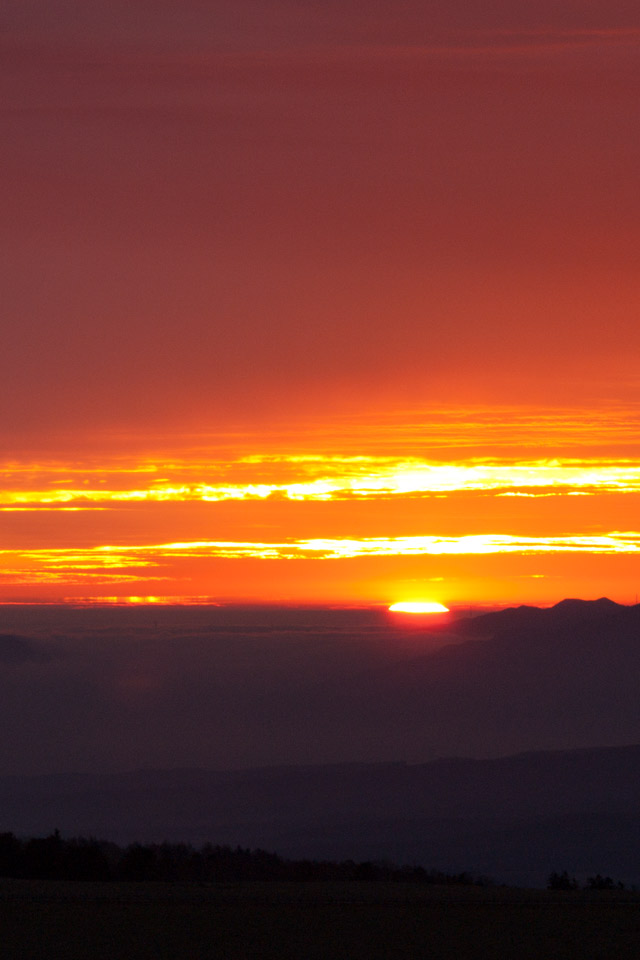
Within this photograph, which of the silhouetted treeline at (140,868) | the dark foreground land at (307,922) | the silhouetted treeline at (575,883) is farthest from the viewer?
the silhouetted treeline at (140,868)

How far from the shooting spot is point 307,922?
30.5 metres

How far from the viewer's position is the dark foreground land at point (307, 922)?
2694 cm

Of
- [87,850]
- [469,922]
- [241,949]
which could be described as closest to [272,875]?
[87,850]

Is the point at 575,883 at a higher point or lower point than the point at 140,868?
lower

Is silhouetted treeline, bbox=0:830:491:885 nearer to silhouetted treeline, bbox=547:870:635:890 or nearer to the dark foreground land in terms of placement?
silhouetted treeline, bbox=547:870:635:890

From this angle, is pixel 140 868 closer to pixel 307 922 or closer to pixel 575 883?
pixel 575 883

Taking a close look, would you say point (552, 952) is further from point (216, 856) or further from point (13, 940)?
point (216, 856)

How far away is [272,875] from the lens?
4719 cm

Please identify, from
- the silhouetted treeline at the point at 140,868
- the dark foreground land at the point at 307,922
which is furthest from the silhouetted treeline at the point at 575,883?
the dark foreground land at the point at 307,922

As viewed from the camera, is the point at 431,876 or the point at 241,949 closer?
the point at 241,949

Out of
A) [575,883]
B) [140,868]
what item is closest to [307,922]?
[140,868]

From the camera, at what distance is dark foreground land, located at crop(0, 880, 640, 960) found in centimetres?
2694

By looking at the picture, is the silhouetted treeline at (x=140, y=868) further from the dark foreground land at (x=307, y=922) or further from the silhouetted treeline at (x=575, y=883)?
the dark foreground land at (x=307, y=922)

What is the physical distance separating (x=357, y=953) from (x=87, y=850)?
2310cm
